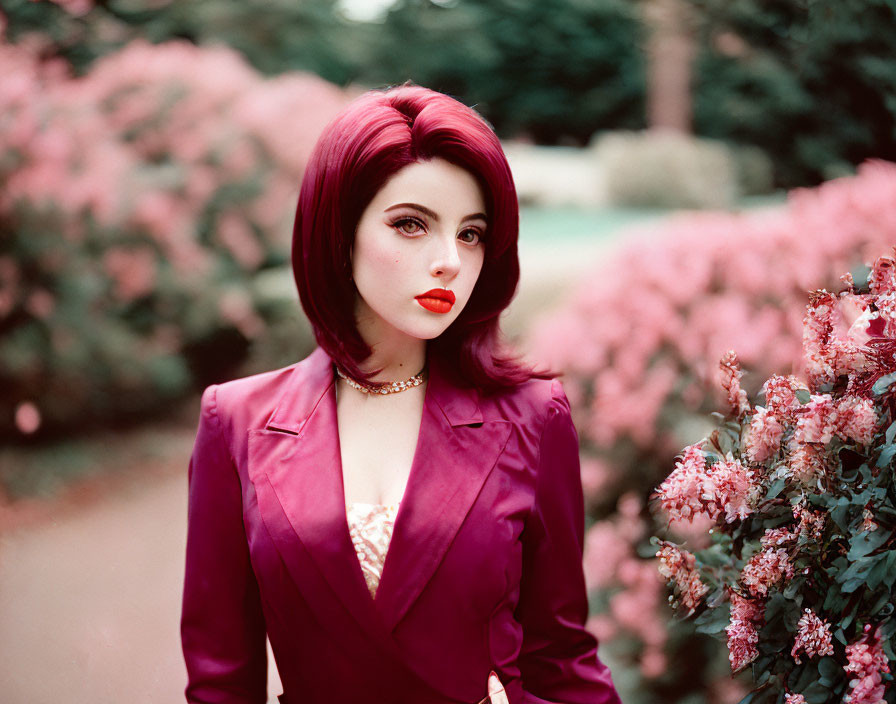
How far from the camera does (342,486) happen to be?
1.42m

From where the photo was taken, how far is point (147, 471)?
14.3ft

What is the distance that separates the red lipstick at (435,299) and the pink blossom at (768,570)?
627 millimetres

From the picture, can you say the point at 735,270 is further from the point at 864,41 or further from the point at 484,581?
the point at 484,581

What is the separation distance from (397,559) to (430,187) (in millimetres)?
610

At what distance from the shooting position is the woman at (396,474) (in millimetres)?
1382

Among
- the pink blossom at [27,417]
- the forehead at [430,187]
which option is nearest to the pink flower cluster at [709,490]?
the forehead at [430,187]

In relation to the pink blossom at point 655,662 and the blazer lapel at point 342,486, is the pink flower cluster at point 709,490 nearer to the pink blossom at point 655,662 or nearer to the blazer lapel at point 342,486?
the blazer lapel at point 342,486

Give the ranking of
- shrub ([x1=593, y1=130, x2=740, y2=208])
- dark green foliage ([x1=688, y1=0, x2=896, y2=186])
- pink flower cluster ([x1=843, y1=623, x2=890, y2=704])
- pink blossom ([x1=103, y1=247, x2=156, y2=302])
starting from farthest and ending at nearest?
1. shrub ([x1=593, y1=130, x2=740, y2=208])
2. pink blossom ([x1=103, y1=247, x2=156, y2=302])
3. dark green foliage ([x1=688, y1=0, x2=896, y2=186])
4. pink flower cluster ([x1=843, y1=623, x2=890, y2=704])

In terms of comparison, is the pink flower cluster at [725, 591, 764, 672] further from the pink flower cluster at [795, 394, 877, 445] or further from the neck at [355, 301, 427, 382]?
the neck at [355, 301, 427, 382]

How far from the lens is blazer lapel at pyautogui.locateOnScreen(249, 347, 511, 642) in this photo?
53.7 inches

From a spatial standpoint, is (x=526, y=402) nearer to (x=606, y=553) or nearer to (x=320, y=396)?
Result: (x=320, y=396)

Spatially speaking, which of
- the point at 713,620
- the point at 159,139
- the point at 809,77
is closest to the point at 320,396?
the point at 713,620

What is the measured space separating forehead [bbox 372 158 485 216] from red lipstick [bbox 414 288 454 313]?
13 cm

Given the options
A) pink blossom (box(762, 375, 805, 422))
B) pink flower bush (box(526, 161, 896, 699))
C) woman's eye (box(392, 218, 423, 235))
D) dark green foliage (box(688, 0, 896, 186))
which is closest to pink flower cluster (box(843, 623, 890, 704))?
pink blossom (box(762, 375, 805, 422))
